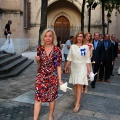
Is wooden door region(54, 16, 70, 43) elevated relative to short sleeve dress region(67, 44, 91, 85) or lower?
elevated

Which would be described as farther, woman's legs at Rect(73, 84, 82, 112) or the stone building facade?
the stone building facade

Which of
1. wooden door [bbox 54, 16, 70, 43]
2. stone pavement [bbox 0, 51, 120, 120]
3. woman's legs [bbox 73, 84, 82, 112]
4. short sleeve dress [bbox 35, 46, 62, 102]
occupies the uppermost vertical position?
wooden door [bbox 54, 16, 70, 43]

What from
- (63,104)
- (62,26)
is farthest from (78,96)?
(62,26)

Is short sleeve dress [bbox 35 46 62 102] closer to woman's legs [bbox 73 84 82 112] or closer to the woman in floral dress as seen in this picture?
the woman in floral dress

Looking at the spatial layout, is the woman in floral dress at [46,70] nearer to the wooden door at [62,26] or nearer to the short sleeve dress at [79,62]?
the short sleeve dress at [79,62]

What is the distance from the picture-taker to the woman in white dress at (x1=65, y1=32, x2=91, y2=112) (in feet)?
20.6

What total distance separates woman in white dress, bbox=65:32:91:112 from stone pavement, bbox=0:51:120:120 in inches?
18.1

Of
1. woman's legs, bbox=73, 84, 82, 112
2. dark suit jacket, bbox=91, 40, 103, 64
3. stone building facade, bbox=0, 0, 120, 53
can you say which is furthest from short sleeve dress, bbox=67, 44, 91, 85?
stone building facade, bbox=0, 0, 120, 53

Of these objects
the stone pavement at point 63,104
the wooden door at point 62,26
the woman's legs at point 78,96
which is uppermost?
the wooden door at point 62,26

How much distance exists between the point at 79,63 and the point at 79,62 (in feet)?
0.08

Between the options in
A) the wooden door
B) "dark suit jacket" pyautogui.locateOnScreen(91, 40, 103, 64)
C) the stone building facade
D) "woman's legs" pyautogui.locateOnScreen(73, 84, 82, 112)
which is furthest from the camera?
the wooden door

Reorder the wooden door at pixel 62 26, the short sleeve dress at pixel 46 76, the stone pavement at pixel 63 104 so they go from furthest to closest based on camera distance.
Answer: the wooden door at pixel 62 26
the stone pavement at pixel 63 104
the short sleeve dress at pixel 46 76

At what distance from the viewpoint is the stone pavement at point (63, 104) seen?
18.9 feet

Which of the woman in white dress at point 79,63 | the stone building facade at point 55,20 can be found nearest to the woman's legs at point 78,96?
the woman in white dress at point 79,63
